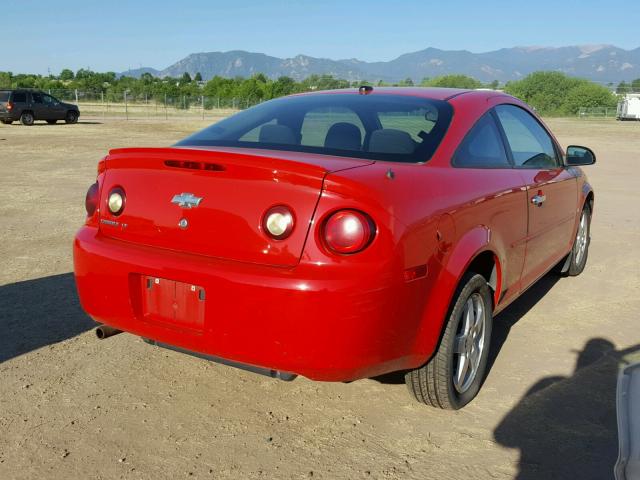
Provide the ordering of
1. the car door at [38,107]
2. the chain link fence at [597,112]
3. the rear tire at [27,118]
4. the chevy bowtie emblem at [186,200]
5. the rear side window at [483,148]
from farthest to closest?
the chain link fence at [597,112] → the car door at [38,107] → the rear tire at [27,118] → the rear side window at [483,148] → the chevy bowtie emblem at [186,200]

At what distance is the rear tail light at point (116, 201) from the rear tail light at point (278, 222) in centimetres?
85

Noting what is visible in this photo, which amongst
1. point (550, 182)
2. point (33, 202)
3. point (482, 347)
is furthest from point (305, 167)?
point (33, 202)

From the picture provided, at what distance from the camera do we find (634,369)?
1717mm

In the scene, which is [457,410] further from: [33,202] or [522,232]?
[33,202]

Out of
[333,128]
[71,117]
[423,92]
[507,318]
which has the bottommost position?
[71,117]

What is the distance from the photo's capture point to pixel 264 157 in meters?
2.79

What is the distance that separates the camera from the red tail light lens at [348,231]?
258 centimetres

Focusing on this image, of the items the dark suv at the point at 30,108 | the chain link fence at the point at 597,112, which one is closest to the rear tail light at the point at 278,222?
the dark suv at the point at 30,108

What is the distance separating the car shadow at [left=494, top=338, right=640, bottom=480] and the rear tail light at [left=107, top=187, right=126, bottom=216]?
7.02 ft

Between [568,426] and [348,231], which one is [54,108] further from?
[568,426]

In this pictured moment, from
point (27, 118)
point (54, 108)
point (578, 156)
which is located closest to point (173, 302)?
point (578, 156)

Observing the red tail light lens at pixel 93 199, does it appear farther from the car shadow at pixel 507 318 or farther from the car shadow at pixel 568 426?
the car shadow at pixel 568 426

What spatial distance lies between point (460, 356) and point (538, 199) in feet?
4.57

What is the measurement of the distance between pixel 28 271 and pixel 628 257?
591 centimetres
